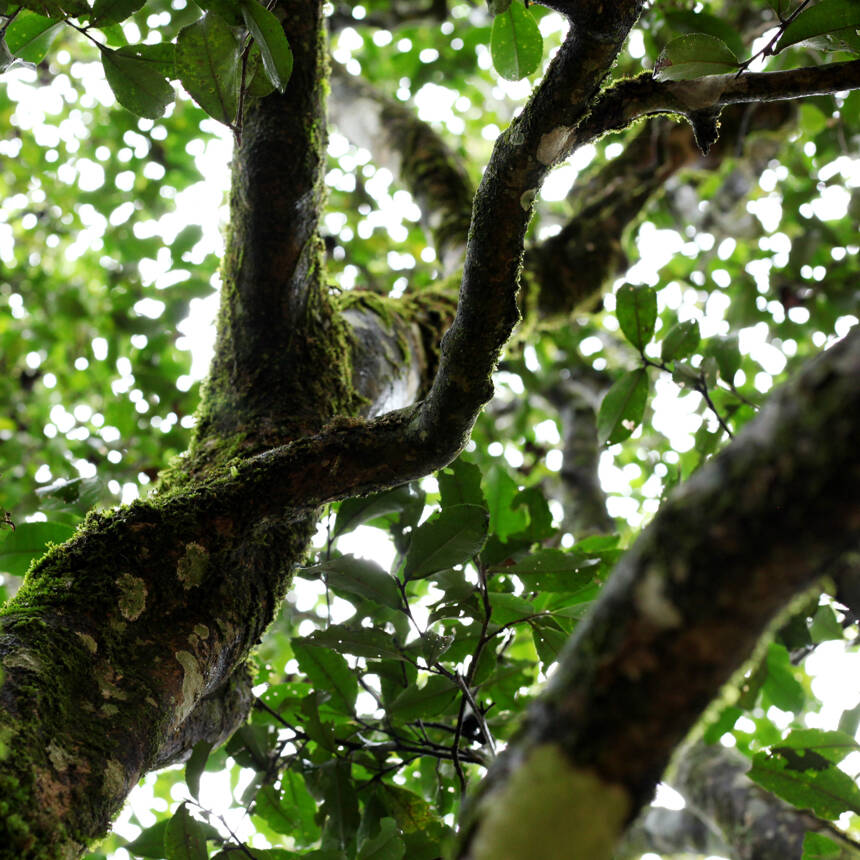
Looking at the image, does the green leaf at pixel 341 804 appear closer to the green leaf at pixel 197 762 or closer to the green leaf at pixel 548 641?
Answer: the green leaf at pixel 197 762

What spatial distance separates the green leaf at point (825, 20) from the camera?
1123 millimetres

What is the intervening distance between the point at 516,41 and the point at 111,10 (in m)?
0.76

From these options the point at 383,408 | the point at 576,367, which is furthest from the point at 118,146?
the point at 383,408

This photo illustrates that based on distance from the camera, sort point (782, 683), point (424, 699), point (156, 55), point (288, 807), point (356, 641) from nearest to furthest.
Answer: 1. point (156, 55)
2. point (356, 641)
3. point (424, 699)
4. point (288, 807)
5. point (782, 683)

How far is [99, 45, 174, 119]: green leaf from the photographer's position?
4.19ft

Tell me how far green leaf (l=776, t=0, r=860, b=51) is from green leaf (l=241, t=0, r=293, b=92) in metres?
0.79

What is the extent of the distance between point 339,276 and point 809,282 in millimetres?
2634

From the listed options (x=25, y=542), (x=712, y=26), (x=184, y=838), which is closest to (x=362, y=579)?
(x=184, y=838)

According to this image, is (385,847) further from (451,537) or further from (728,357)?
(728,357)

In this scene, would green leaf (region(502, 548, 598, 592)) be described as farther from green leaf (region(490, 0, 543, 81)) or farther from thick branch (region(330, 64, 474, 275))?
thick branch (region(330, 64, 474, 275))

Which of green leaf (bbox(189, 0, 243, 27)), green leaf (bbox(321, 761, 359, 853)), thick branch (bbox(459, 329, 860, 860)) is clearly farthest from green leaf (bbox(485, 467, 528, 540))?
thick branch (bbox(459, 329, 860, 860))

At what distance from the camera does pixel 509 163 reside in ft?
3.39

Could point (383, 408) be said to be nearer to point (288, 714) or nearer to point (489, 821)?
point (288, 714)

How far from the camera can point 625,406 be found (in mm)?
1808
